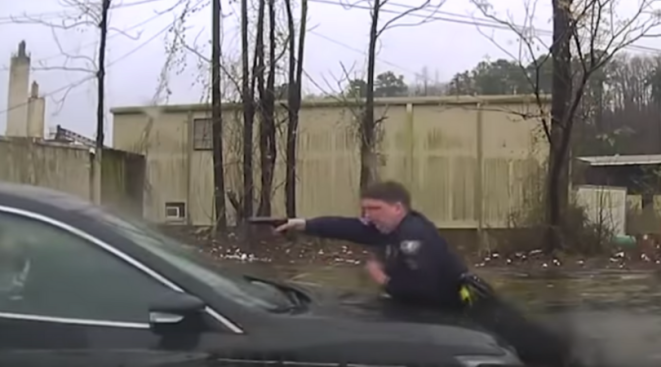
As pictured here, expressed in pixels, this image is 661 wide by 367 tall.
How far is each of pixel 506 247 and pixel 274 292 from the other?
17.1m

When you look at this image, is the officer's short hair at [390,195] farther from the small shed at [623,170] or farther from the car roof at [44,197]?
the small shed at [623,170]

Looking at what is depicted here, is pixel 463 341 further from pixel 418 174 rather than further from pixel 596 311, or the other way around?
pixel 418 174

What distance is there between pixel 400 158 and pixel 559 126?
11563mm

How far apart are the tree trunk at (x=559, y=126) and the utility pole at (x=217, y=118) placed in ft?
25.3

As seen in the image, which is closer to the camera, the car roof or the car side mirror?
the car side mirror

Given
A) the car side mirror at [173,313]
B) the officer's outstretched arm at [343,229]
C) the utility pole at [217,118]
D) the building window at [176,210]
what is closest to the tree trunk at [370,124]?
the utility pole at [217,118]

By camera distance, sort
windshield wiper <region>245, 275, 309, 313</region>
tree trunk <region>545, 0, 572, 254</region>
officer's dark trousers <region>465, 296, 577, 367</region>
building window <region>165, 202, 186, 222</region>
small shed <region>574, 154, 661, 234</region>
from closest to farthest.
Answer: windshield wiper <region>245, 275, 309, 313</region> < officer's dark trousers <region>465, 296, 577, 367</region> < tree trunk <region>545, 0, 572, 254</region> < small shed <region>574, 154, 661, 234</region> < building window <region>165, 202, 186, 222</region>

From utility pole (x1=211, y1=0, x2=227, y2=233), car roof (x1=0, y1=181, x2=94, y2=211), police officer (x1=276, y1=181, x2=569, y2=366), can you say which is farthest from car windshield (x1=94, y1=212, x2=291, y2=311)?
utility pole (x1=211, y1=0, x2=227, y2=233)

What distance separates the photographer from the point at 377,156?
2769 centimetres

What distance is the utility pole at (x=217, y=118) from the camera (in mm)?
23906

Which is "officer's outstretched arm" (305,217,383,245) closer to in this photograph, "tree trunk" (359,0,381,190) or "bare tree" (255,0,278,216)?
"tree trunk" (359,0,381,190)

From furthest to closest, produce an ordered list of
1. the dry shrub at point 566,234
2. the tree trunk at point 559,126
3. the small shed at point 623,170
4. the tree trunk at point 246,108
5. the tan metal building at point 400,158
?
the small shed at point 623,170
the tan metal building at point 400,158
the tree trunk at point 246,108
the dry shrub at point 566,234
the tree trunk at point 559,126

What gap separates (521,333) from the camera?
4.44 metres

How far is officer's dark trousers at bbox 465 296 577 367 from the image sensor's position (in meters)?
4.11
